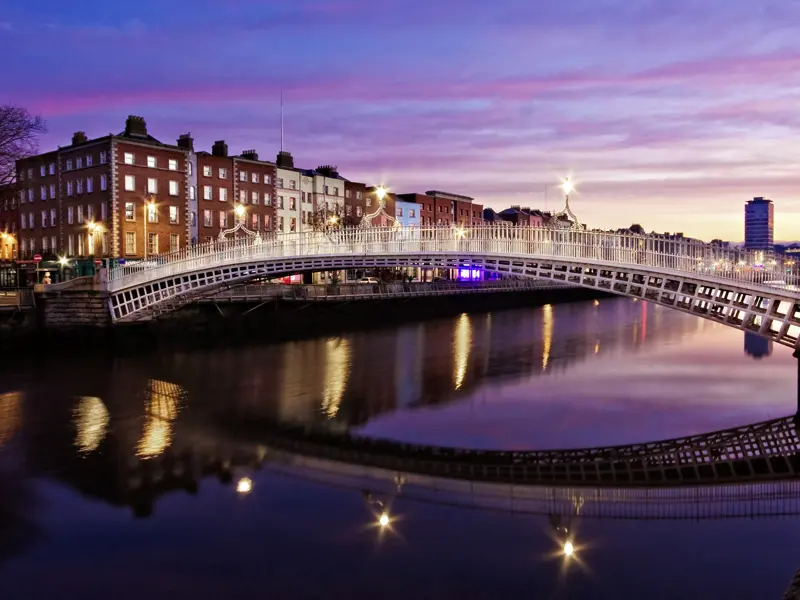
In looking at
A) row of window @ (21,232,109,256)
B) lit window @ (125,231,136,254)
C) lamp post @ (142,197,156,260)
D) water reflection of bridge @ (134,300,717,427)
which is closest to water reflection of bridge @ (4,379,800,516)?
water reflection of bridge @ (134,300,717,427)

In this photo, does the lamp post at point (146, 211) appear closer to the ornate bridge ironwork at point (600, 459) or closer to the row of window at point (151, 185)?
the row of window at point (151, 185)

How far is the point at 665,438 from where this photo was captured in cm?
1650

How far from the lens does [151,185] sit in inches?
1900

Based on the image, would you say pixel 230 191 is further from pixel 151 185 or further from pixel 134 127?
pixel 134 127

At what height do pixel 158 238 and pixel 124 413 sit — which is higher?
pixel 158 238

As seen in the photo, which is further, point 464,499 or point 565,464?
point 565,464

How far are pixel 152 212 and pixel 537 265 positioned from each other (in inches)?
1331

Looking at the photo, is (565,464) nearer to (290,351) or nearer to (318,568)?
(318,568)

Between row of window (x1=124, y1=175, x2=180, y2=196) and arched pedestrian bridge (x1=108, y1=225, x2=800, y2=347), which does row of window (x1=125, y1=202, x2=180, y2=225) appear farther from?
arched pedestrian bridge (x1=108, y1=225, x2=800, y2=347)

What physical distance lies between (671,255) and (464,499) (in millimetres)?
10434

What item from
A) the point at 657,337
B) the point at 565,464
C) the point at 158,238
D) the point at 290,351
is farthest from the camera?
the point at 158,238

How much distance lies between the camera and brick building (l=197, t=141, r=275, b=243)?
52688 millimetres

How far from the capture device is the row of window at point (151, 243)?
46.9 metres

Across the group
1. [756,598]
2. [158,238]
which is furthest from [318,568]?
[158,238]
